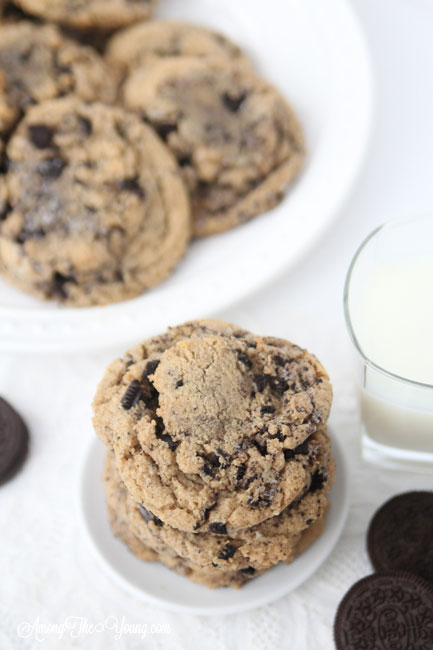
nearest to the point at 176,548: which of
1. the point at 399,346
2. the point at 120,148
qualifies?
the point at 399,346

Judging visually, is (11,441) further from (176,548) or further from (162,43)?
(162,43)

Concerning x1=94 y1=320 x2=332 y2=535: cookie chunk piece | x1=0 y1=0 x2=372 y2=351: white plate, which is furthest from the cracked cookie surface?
x1=0 y1=0 x2=372 y2=351: white plate

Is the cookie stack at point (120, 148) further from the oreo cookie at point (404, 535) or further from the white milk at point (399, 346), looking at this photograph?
the oreo cookie at point (404, 535)

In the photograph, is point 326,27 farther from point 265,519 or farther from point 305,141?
point 265,519

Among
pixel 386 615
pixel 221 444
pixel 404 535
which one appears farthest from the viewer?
pixel 404 535

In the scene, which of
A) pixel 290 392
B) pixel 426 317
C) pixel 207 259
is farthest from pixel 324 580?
pixel 207 259

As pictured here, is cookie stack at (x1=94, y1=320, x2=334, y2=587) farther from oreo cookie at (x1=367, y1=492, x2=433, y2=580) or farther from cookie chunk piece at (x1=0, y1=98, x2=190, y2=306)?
cookie chunk piece at (x1=0, y1=98, x2=190, y2=306)

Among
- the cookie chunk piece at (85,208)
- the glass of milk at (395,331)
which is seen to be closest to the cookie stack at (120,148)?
the cookie chunk piece at (85,208)
